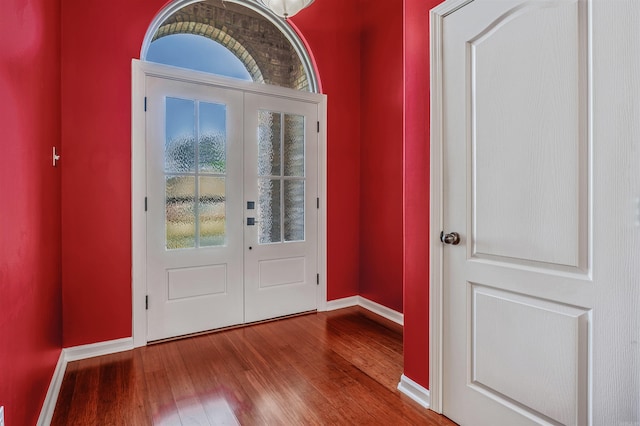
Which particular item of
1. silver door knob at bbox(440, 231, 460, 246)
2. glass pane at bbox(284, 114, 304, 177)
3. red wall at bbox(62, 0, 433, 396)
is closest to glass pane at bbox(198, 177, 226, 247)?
red wall at bbox(62, 0, 433, 396)

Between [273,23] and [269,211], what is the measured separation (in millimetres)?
1776

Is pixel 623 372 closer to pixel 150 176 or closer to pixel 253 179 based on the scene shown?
pixel 253 179

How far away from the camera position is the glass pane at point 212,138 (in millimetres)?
2916

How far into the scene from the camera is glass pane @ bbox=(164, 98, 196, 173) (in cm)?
279

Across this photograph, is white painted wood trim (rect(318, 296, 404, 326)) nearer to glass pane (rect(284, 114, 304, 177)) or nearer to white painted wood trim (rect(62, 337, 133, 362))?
glass pane (rect(284, 114, 304, 177))

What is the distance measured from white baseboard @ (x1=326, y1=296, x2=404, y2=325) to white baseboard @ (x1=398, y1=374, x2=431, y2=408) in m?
1.15

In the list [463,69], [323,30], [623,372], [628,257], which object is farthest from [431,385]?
[323,30]

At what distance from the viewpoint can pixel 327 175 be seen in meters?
3.54

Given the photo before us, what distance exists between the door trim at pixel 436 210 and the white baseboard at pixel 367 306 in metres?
1.34

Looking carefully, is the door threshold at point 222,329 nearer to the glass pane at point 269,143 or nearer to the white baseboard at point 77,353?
the white baseboard at point 77,353

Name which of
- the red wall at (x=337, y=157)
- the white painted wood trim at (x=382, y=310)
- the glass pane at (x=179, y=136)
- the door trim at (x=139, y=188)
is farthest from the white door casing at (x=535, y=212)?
the door trim at (x=139, y=188)

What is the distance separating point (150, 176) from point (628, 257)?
9.28 feet

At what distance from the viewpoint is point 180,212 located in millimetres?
2854

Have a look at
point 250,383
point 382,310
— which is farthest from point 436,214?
point 382,310
